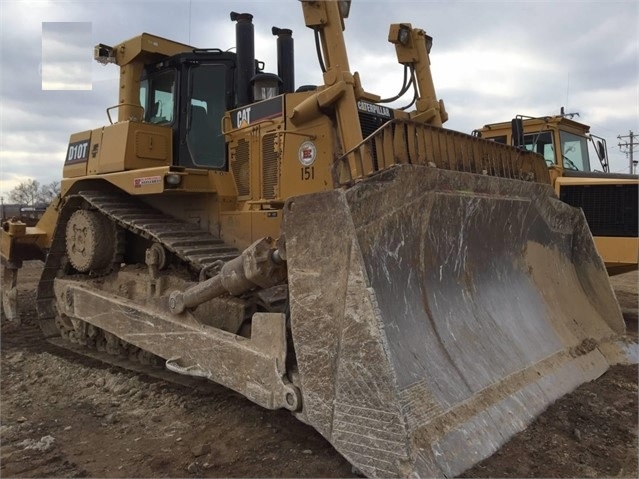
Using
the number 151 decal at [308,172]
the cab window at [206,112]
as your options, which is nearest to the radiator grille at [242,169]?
the cab window at [206,112]

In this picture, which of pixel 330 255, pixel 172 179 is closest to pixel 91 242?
pixel 172 179

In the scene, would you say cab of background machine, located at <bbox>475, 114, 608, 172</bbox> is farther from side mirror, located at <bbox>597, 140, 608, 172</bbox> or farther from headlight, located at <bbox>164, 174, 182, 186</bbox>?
headlight, located at <bbox>164, 174, 182, 186</bbox>

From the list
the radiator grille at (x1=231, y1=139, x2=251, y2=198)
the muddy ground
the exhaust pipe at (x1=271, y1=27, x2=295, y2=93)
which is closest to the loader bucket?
the muddy ground

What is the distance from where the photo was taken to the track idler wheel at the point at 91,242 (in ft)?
16.9

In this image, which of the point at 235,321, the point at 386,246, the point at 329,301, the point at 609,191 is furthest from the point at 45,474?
the point at 609,191

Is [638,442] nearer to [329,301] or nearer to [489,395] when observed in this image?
[489,395]

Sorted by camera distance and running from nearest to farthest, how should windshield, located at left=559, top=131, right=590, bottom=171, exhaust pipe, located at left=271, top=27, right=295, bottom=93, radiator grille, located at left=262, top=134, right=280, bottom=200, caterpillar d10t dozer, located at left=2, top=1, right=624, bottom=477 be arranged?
1. caterpillar d10t dozer, located at left=2, top=1, right=624, bottom=477
2. radiator grille, located at left=262, top=134, right=280, bottom=200
3. exhaust pipe, located at left=271, top=27, right=295, bottom=93
4. windshield, located at left=559, top=131, right=590, bottom=171

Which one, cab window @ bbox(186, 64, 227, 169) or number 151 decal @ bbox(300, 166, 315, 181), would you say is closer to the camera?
number 151 decal @ bbox(300, 166, 315, 181)

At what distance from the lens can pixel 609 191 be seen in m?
7.21

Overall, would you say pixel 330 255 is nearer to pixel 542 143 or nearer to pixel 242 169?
pixel 242 169

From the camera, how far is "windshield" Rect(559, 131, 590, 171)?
8.57m

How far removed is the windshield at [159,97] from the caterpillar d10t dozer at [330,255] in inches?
1.1

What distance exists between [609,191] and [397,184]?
→ 566cm

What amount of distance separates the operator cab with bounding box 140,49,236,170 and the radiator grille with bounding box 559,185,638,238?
16.8 feet
